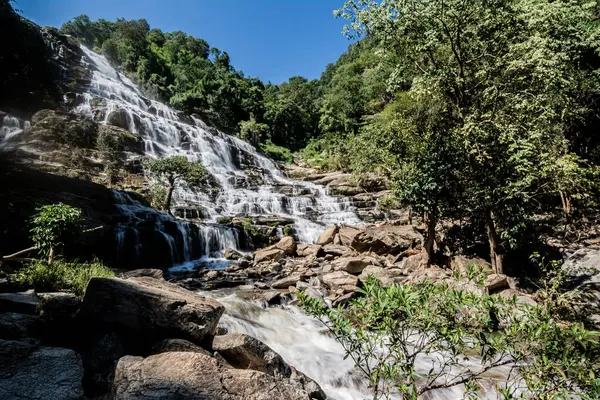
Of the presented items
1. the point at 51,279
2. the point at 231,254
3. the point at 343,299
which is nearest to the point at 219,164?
the point at 231,254

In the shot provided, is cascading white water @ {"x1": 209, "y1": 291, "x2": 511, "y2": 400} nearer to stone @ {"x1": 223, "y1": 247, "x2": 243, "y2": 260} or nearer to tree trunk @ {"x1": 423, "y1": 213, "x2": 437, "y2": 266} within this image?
tree trunk @ {"x1": 423, "y1": 213, "x2": 437, "y2": 266}

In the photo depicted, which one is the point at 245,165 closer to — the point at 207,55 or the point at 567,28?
the point at 567,28

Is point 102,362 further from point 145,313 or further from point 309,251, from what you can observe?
point 309,251

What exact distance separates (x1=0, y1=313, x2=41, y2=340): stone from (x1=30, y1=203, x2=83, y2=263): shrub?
11.0 ft

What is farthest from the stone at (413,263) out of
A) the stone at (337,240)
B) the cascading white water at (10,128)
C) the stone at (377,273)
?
the cascading white water at (10,128)

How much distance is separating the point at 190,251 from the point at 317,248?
6790 millimetres

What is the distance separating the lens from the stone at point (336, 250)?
14341 millimetres

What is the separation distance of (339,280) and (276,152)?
3867 cm

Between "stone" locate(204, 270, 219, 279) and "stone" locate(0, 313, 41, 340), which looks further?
"stone" locate(204, 270, 219, 279)

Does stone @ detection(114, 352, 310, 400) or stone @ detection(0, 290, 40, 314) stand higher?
stone @ detection(0, 290, 40, 314)

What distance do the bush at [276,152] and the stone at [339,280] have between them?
35954 millimetres

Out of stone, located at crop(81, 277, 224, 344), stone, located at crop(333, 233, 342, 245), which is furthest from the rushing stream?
stone, located at crop(333, 233, 342, 245)

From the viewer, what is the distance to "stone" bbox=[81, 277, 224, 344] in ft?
12.7

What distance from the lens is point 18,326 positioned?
3604 mm
